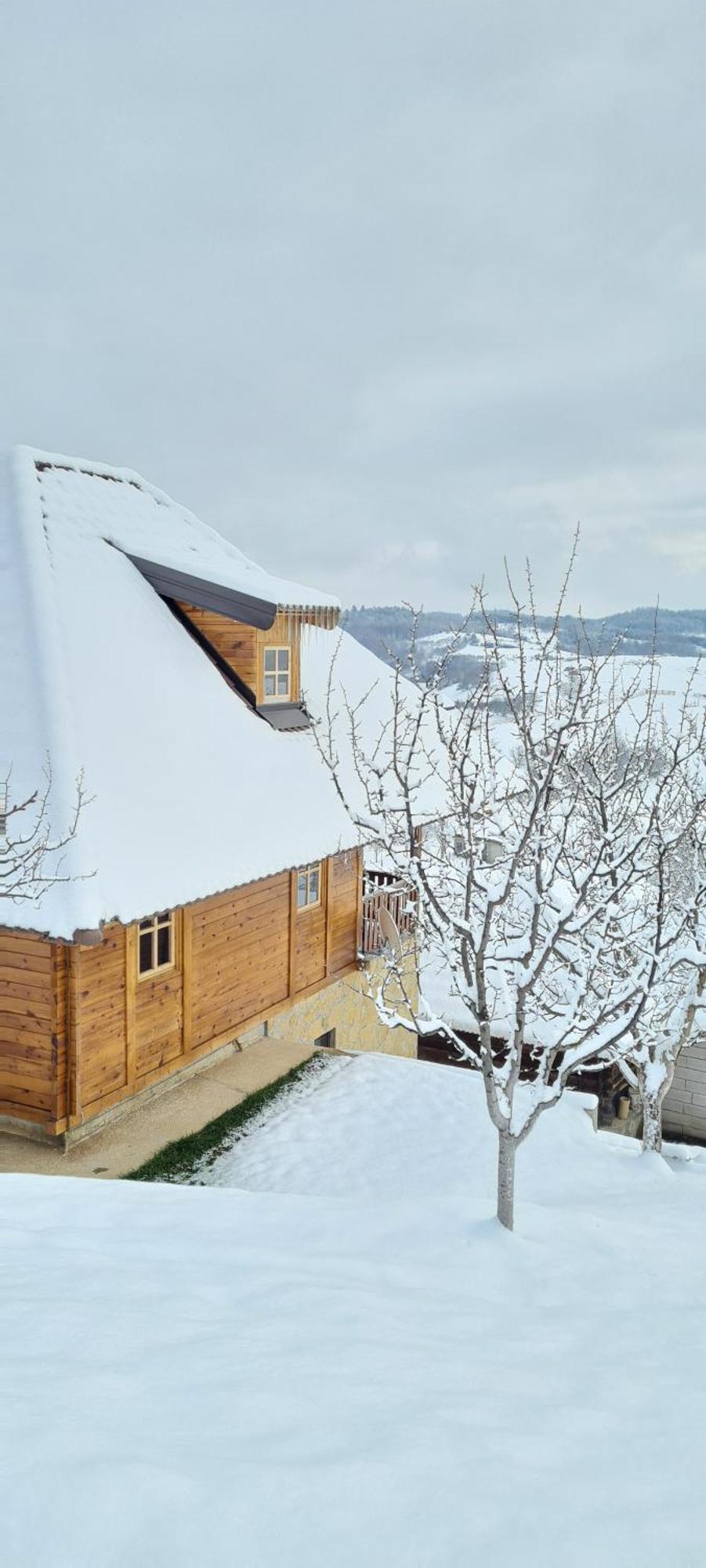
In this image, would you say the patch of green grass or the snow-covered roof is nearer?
the snow-covered roof

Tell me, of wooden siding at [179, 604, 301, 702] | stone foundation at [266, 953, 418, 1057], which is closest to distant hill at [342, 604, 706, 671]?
wooden siding at [179, 604, 301, 702]

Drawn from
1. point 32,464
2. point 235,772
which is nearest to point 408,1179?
point 235,772

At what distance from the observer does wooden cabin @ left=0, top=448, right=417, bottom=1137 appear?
373 inches

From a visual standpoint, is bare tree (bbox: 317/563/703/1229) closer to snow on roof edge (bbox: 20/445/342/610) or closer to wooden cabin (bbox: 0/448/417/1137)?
wooden cabin (bbox: 0/448/417/1137)

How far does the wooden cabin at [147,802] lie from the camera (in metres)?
9.47

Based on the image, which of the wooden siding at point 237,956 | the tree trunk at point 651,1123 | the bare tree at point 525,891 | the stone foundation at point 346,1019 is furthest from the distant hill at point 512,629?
the stone foundation at point 346,1019

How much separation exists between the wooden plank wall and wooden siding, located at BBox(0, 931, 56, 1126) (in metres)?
0.01

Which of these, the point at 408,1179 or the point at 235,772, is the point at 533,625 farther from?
the point at 408,1179

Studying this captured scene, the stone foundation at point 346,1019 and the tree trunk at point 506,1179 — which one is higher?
the tree trunk at point 506,1179

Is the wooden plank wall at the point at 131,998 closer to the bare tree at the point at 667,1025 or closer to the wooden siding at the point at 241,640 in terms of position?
the wooden siding at the point at 241,640

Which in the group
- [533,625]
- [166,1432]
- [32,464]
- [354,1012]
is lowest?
[354,1012]

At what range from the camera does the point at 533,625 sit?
7.49 meters

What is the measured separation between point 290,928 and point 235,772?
2838mm

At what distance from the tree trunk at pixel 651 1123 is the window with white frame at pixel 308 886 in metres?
5.63
